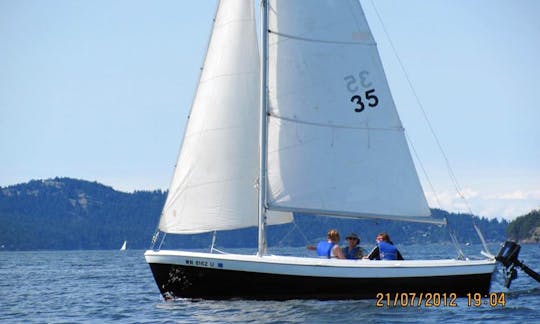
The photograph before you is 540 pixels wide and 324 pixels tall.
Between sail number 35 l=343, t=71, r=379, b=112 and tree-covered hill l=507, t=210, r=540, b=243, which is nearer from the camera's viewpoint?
sail number 35 l=343, t=71, r=379, b=112

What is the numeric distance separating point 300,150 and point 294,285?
11.0ft

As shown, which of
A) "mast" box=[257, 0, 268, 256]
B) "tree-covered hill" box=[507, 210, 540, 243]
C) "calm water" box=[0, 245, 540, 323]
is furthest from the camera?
"tree-covered hill" box=[507, 210, 540, 243]

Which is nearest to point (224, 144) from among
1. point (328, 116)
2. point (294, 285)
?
point (328, 116)

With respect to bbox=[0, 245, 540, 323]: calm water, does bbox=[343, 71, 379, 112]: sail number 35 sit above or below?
above

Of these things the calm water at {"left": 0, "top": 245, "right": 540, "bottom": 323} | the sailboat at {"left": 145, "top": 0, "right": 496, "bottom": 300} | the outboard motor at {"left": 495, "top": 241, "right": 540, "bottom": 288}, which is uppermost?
the sailboat at {"left": 145, "top": 0, "right": 496, "bottom": 300}

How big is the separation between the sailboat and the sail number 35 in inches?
1.0

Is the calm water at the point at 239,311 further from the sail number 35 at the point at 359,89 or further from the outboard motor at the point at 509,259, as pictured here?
the sail number 35 at the point at 359,89

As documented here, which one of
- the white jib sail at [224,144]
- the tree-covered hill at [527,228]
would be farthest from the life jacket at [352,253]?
the tree-covered hill at [527,228]

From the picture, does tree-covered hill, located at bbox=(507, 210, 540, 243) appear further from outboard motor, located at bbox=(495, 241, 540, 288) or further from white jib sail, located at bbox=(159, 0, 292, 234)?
white jib sail, located at bbox=(159, 0, 292, 234)

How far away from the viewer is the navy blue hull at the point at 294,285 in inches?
913

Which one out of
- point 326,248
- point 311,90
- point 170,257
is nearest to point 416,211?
point 326,248

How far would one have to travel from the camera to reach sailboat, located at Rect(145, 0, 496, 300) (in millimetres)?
24016

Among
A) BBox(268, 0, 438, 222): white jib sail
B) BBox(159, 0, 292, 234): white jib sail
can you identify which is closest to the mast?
BBox(268, 0, 438, 222): white jib sail

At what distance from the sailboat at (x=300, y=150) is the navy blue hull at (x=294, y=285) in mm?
35
